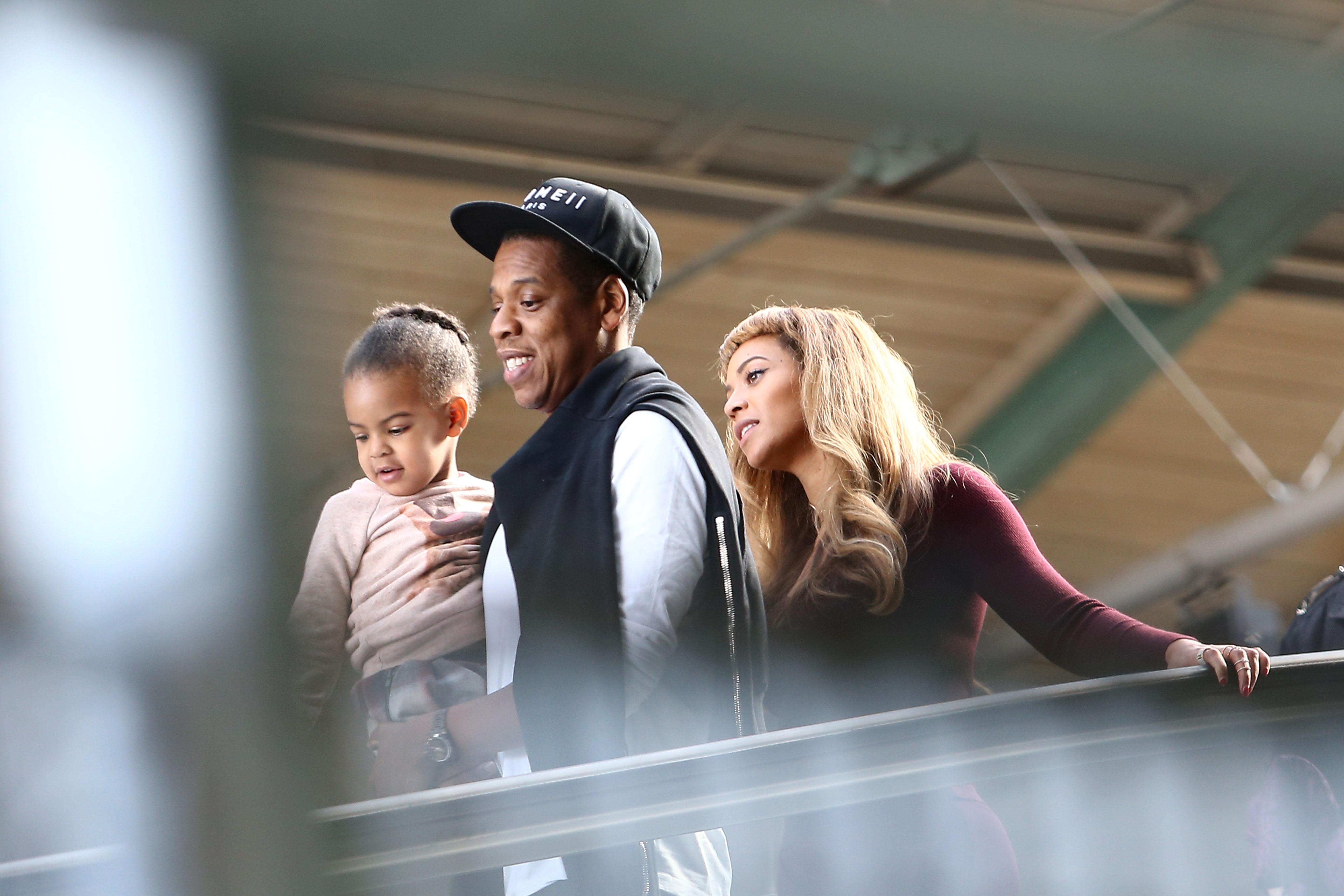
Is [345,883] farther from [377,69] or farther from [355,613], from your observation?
[355,613]

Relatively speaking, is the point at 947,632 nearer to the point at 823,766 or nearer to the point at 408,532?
the point at 823,766

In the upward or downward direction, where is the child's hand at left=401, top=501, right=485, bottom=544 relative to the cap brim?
downward

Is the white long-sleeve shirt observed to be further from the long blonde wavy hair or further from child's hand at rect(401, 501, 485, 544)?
the long blonde wavy hair

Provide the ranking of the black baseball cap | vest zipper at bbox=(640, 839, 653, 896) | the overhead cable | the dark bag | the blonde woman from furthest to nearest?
the overhead cable < the dark bag < the black baseball cap < the blonde woman < vest zipper at bbox=(640, 839, 653, 896)

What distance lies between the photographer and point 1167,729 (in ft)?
3.28

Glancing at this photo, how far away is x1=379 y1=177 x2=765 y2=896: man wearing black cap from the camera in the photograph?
940mm

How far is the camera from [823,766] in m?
0.83

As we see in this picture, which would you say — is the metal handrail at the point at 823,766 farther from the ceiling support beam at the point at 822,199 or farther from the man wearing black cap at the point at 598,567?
the ceiling support beam at the point at 822,199

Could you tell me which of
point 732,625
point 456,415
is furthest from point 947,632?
point 456,415

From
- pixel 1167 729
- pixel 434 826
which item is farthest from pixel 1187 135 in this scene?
pixel 1167 729

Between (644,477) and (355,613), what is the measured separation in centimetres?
23

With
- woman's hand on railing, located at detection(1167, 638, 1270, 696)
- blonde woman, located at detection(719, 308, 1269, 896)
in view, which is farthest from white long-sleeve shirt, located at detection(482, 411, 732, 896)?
woman's hand on railing, located at detection(1167, 638, 1270, 696)

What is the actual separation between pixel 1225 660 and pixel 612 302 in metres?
0.56

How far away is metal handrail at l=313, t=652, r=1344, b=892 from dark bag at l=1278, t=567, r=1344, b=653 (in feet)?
0.77
